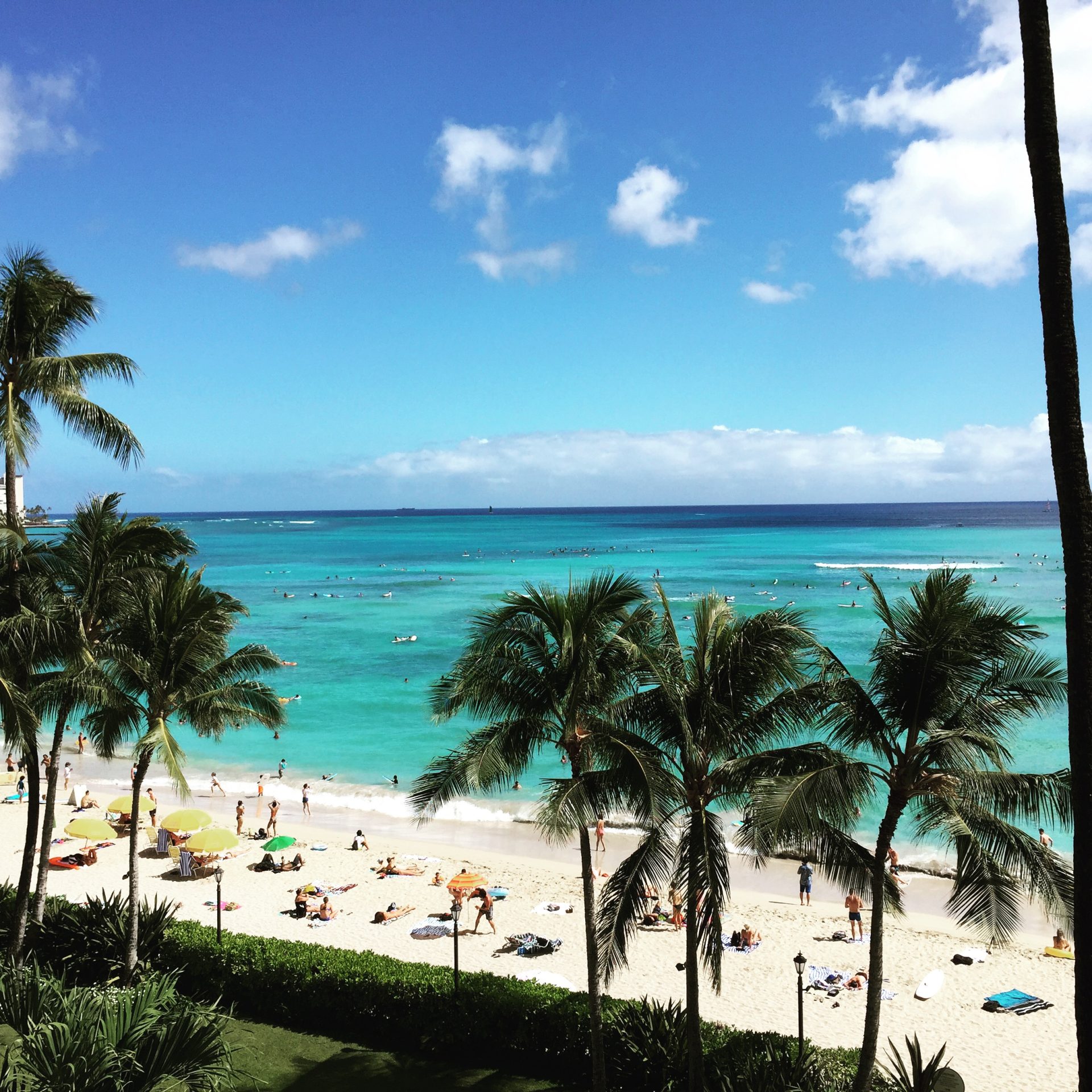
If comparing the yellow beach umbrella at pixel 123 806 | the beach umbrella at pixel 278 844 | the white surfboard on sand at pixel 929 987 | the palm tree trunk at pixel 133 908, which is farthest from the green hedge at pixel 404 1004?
the yellow beach umbrella at pixel 123 806

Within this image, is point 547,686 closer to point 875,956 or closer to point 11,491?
point 875,956

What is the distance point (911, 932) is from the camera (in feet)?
64.6

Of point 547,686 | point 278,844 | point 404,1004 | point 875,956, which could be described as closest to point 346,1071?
point 404,1004

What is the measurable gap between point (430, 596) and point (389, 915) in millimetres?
62379

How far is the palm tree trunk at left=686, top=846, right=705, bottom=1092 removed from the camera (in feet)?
30.6

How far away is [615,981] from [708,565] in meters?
89.7

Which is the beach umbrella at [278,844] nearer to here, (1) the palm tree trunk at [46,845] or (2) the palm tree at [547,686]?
(1) the palm tree trunk at [46,845]

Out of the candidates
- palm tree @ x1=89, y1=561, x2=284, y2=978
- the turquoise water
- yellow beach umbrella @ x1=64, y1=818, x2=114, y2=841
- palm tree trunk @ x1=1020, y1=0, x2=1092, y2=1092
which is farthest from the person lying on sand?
palm tree trunk @ x1=1020, y1=0, x2=1092, y2=1092

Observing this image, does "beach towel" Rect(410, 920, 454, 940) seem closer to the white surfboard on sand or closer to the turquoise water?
the white surfboard on sand

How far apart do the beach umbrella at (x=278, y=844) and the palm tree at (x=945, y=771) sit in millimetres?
18896

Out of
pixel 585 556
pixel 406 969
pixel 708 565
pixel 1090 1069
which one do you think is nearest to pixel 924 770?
pixel 1090 1069

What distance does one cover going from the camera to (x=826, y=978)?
652 inches

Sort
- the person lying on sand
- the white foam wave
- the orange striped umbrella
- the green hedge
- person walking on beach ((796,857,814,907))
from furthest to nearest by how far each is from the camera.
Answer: the white foam wave → person walking on beach ((796,857,814,907)) → the person lying on sand → the orange striped umbrella → the green hedge

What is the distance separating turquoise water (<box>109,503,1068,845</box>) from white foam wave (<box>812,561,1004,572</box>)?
0.71 m
